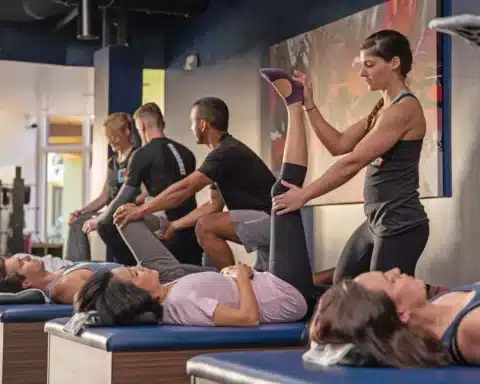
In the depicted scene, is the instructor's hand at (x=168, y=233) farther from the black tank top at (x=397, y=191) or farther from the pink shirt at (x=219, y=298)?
the black tank top at (x=397, y=191)

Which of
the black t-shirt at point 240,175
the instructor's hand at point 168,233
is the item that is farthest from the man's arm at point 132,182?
the black t-shirt at point 240,175

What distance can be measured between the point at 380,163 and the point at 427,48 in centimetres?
141

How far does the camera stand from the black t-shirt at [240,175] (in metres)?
4.57

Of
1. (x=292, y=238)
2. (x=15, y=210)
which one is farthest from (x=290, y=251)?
(x=15, y=210)

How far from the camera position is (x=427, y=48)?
4.70 m

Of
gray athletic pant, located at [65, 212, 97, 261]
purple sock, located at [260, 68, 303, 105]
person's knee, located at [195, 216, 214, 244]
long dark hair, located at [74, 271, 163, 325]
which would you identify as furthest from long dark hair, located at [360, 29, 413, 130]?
gray athletic pant, located at [65, 212, 97, 261]

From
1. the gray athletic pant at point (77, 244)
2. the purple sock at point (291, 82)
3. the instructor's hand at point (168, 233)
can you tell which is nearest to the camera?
the purple sock at point (291, 82)

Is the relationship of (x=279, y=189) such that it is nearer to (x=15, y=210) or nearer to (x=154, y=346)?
(x=154, y=346)

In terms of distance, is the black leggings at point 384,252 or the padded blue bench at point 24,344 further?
the padded blue bench at point 24,344

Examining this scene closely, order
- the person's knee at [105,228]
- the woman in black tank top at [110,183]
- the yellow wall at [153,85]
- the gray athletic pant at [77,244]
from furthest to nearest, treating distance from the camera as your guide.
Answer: the yellow wall at [153,85], the gray athletic pant at [77,244], the woman in black tank top at [110,183], the person's knee at [105,228]

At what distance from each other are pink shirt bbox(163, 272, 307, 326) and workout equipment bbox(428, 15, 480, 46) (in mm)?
1176

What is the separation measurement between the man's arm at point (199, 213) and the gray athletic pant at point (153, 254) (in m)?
0.52

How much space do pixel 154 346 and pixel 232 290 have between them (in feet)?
1.87

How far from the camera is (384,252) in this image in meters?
3.41
